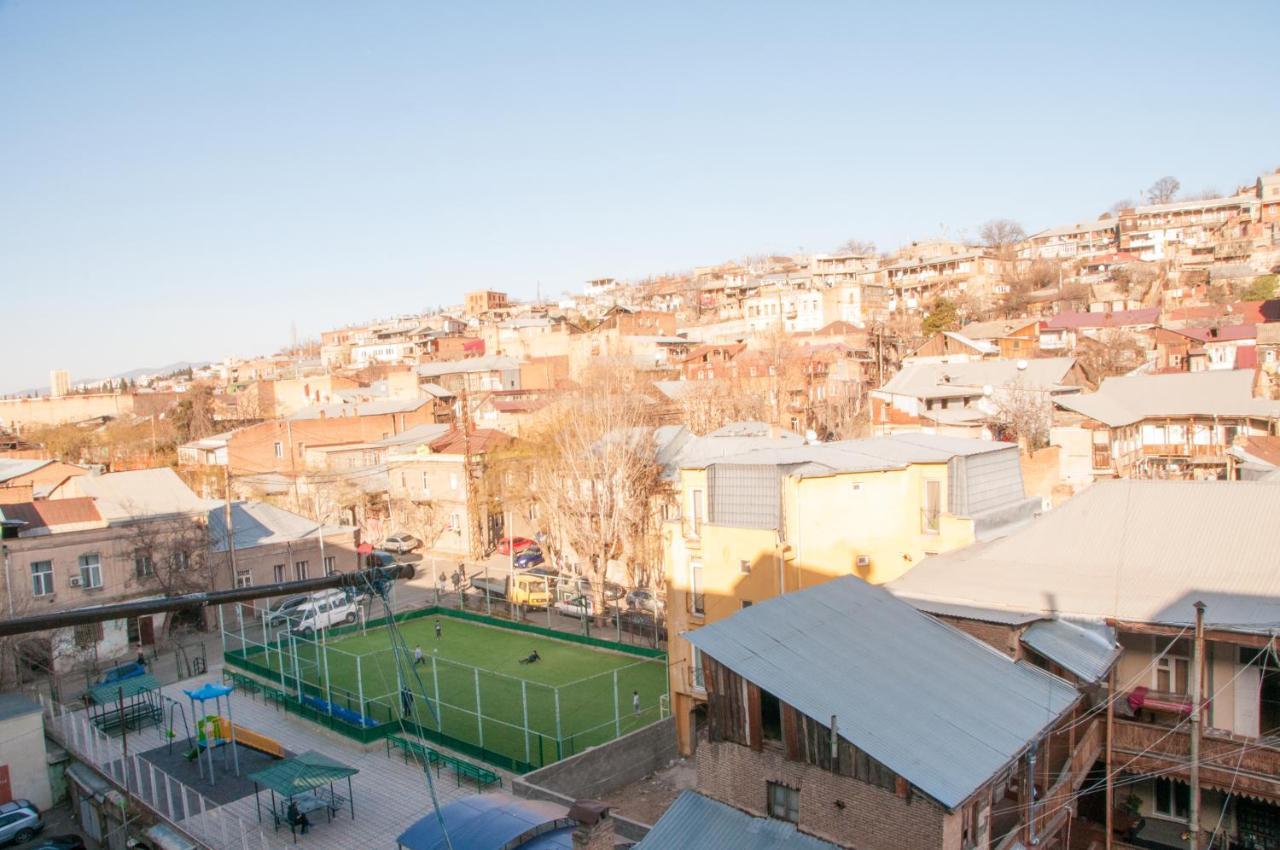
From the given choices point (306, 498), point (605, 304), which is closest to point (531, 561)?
point (306, 498)

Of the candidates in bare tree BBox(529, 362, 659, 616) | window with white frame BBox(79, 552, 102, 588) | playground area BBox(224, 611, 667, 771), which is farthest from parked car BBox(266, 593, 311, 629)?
bare tree BBox(529, 362, 659, 616)

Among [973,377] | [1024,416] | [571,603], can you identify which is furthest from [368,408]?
[1024,416]

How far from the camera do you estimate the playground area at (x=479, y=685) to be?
720 inches

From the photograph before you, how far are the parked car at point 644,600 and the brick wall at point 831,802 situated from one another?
55.0 ft

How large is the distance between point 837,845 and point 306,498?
38357mm

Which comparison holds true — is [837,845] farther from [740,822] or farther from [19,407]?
[19,407]

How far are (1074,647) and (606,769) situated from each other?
9236 mm

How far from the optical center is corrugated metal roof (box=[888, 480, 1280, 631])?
1252cm

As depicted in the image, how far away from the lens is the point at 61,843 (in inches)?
637

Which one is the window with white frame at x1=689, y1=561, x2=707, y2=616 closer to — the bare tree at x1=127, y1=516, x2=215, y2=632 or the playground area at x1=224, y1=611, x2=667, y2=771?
the playground area at x1=224, y1=611, x2=667, y2=771

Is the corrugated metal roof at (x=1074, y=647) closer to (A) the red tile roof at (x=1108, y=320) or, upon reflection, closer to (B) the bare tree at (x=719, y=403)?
(B) the bare tree at (x=719, y=403)

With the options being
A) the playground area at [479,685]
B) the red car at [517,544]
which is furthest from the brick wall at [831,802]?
the red car at [517,544]

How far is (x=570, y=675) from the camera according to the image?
22172 millimetres

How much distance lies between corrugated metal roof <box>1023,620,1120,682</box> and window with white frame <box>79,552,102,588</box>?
27.5 metres
